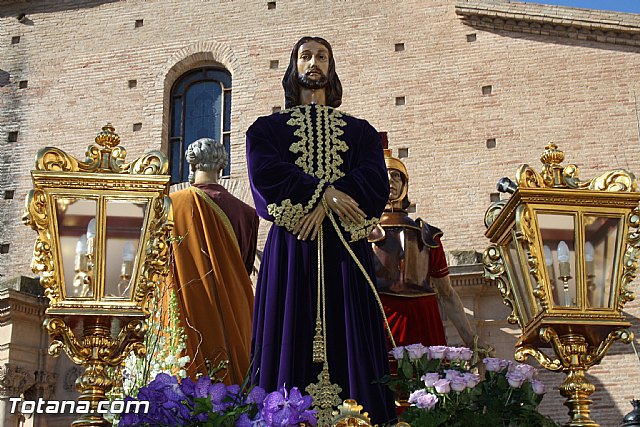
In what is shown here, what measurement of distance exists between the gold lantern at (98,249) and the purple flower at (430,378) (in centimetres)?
131

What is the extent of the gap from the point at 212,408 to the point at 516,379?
1.36 meters

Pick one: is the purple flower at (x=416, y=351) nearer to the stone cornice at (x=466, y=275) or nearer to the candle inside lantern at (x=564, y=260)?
the candle inside lantern at (x=564, y=260)

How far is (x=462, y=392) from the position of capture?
3971mm

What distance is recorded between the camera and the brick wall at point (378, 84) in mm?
13391

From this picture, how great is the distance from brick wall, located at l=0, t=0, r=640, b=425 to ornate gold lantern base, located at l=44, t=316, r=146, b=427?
27.8ft

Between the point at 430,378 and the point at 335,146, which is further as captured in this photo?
the point at 335,146

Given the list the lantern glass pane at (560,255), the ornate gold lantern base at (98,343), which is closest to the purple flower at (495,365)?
the lantern glass pane at (560,255)

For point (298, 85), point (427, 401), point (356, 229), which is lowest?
point (427, 401)

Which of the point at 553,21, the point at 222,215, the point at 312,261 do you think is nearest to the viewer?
the point at 312,261

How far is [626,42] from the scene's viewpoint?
1378 cm

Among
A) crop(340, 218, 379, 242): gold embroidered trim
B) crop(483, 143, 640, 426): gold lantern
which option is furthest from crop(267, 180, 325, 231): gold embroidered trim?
crop(483, 143, 640, 426): gold lantern

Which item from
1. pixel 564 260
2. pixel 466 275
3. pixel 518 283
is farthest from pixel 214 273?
pixel 466 275

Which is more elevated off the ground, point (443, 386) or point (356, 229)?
point (356, 229)

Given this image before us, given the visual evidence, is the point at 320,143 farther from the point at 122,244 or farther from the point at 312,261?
the point at 122,244
